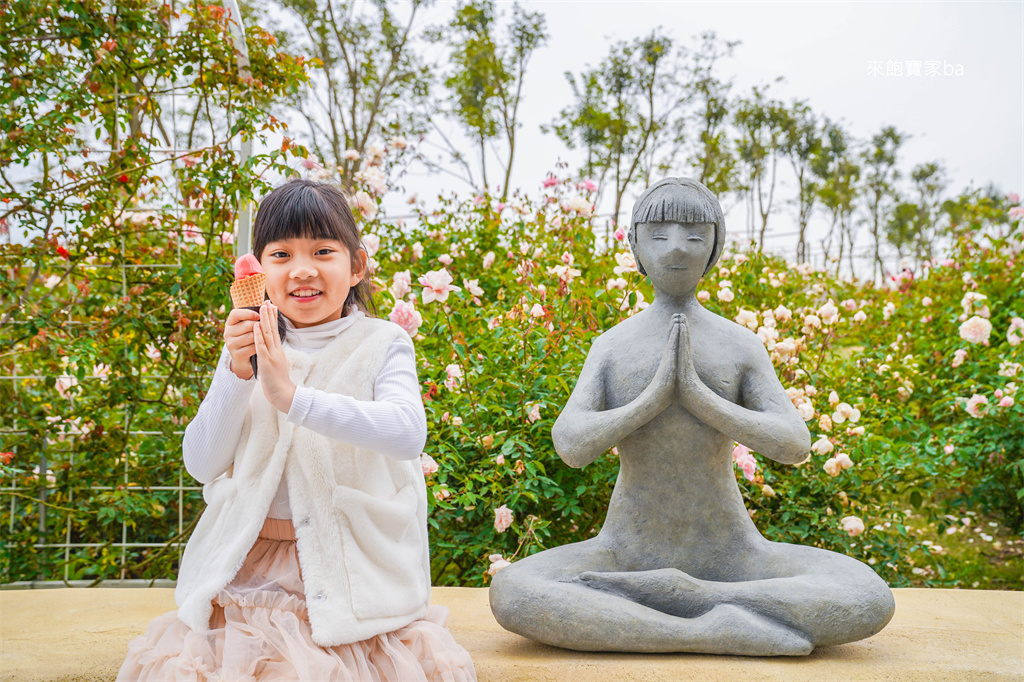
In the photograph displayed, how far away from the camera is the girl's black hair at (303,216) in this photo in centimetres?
180

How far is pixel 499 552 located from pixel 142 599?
1.46 meters

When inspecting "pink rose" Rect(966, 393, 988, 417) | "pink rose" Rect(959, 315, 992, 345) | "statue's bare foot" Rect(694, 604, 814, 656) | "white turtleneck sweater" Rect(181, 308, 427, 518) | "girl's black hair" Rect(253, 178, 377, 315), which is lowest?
"statue's bare foot" Rect(694, 604, 814, 656)

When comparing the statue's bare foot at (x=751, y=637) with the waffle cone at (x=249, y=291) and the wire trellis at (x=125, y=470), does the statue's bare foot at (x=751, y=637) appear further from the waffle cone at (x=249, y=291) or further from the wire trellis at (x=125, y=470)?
the wire trellis at (x=125, y=470)

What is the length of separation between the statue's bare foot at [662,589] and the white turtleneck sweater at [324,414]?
86 centimetres

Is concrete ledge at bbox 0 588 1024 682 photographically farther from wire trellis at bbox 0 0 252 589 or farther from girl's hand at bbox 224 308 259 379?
girl's hand at bbox 224 308 259 379

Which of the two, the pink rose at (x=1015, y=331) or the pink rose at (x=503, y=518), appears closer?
the pink rose at (x=503, y=518)

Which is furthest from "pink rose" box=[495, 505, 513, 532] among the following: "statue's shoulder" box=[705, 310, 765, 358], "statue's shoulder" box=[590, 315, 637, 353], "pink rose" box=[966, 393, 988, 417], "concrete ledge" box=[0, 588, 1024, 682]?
"pink rose" box=[966, 393, 988, 417]

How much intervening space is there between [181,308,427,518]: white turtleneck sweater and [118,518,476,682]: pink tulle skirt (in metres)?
0.14

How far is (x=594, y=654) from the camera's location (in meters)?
2.26

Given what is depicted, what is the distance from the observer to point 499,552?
339 centimetres

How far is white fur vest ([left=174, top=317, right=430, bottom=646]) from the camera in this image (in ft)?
5.58

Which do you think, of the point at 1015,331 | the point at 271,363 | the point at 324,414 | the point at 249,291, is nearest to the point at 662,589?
the point at 324,414

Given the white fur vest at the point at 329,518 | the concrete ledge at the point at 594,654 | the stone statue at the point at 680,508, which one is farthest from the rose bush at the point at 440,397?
the white fur vest at the point at 329,518

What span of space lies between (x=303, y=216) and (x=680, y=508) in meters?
1.45
